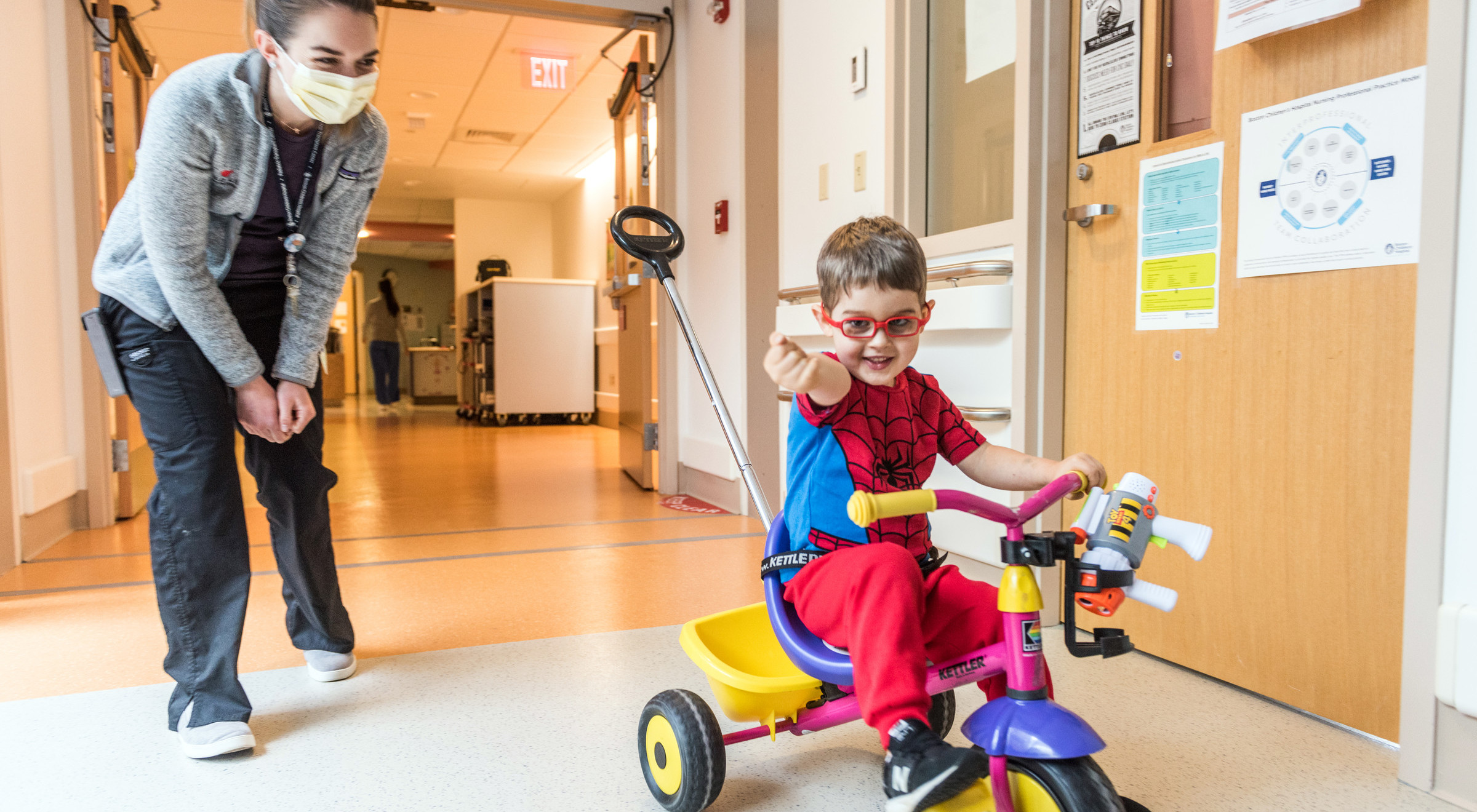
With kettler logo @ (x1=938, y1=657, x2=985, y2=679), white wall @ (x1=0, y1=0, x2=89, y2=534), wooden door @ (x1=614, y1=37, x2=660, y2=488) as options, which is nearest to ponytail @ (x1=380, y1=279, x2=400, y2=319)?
wooden door @ (x1=614, y1=37, x2=660, y2=488)

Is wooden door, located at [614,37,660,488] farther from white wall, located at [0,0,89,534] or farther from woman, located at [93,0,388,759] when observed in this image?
woman, located at [93,0,388,759]

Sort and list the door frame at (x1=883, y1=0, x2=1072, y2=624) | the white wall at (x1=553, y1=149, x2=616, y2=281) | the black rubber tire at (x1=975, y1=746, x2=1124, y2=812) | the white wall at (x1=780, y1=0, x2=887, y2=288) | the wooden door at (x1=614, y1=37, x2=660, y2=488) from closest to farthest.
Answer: the black rubber tire at (x1=975, y1=746, x2=1124, y2=812) → the door frame at (x1=883, y1=0, x2=1072, y2=624) → the white wall at (x1=780, y1=0, x2=887, y2=288) → the wooden door at (x1=614, y1=37, x2=660, y2=488) → the white wall at (x1=553, y1=149, x2=616, y2=281)

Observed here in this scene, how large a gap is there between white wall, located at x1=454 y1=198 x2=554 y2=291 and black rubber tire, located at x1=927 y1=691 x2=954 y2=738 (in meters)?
10.4

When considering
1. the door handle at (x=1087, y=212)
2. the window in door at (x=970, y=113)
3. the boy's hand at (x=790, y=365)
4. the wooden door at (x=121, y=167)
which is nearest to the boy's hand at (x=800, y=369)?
the boy's hand at (x=790, y=365)

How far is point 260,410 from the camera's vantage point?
149 cm

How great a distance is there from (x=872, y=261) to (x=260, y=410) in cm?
106

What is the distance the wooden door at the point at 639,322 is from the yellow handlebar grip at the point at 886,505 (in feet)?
10.6

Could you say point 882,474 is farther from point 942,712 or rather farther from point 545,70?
A: point 545,70

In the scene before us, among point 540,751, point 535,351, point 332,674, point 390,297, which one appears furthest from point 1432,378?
point 390,297

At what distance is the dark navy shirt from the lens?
4.85 ft

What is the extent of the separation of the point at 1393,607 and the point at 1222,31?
39.2 inches

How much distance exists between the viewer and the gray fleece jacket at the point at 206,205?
4.37 feet

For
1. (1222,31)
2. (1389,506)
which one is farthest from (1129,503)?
(1222,31)

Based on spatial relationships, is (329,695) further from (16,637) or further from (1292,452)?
(1292,452)
